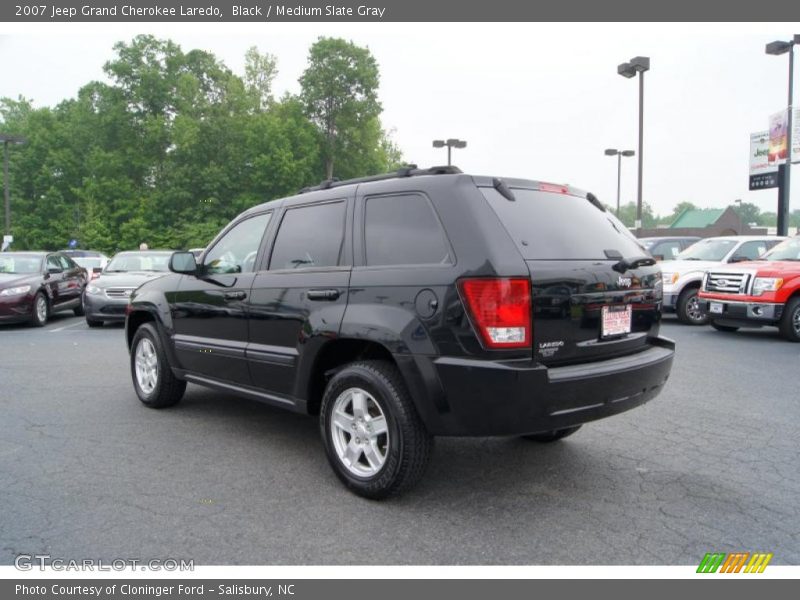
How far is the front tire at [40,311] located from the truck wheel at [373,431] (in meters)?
11.1

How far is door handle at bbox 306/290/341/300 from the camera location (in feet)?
12.5

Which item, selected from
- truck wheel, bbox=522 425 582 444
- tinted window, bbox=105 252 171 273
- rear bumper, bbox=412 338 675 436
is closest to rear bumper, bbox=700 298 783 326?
truck wheel, bbox=522 425 582 444

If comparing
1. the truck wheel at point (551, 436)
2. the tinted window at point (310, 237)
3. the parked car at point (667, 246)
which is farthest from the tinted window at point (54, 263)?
the parked car at point (667, 246)

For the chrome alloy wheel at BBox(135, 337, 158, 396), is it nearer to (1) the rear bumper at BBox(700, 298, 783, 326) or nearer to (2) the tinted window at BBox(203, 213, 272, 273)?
(2) the tinted window at BBox(203, 213, 272, 273)

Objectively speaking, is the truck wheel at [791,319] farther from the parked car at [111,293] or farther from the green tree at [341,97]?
the green tree at [341,97]

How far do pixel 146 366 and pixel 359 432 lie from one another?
3.21 meters

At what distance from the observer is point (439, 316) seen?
3.21 metres

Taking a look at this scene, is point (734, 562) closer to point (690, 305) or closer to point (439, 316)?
point (439, 316)

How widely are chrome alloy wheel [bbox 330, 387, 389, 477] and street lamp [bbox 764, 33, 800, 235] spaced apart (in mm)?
20911

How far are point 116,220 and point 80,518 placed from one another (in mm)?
42643

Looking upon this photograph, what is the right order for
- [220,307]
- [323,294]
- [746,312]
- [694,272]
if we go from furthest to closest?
[694,272]
[746,312]
[220,307]
[323,294]

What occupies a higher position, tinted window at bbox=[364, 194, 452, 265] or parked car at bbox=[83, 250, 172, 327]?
tinted window at bbox=[364, 194, 452, 265]

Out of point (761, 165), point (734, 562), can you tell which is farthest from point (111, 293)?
point (761, 165)

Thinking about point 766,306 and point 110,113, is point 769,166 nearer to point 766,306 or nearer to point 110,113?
point 766,306
